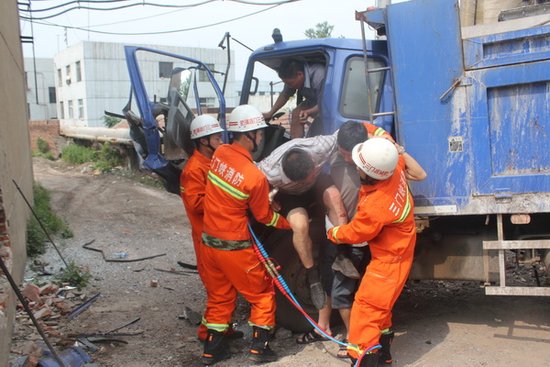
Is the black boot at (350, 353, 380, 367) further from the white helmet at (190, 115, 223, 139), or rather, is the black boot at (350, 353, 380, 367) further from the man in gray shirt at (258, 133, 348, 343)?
the white helmet at (190, 115, 223, 139)

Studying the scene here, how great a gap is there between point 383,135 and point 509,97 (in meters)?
0.82

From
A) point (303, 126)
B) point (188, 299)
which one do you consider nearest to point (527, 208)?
point (303, 126)

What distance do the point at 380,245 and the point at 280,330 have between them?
144cm

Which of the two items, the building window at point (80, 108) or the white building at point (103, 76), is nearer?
the white building at point (103, 76)

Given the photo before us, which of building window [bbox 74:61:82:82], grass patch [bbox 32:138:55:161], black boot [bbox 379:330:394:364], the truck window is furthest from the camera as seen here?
building window [bbox 74:61:82:82]

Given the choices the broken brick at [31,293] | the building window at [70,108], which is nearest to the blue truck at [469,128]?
the broken brick at [31,293]

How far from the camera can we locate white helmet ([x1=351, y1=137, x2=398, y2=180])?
10.8ft

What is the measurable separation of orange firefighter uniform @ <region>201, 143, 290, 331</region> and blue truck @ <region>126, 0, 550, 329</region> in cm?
80

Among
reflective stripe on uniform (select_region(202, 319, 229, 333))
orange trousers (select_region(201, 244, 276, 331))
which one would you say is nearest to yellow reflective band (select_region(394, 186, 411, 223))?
orange trousers (select_region(201, 244, 276, 331))

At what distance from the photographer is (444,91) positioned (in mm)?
3648

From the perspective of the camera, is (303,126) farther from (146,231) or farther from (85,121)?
(85,121)

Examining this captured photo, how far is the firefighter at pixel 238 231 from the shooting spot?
3.80m

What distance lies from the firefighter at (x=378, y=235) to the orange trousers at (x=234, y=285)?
685 mm

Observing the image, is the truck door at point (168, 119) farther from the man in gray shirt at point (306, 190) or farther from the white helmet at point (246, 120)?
the man in gray shirt at point (306, 190)
